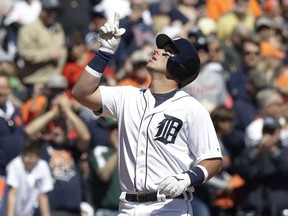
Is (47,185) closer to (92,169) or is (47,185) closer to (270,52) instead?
(92,169)

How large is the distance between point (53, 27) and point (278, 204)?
425cm

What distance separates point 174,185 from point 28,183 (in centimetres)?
436

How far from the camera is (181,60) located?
21.9 ft

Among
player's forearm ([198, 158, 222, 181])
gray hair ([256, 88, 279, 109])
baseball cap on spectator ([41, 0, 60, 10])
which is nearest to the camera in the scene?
player's forearm ([198, 158, 222, 181])

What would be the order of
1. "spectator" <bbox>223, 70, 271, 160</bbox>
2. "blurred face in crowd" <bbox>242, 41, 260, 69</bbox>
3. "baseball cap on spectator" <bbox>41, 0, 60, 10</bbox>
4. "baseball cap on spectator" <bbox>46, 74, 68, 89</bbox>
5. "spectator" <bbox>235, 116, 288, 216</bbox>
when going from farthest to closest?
"blurred face in crowd" <bbox>242, 41, 260, 69</bbox> → "baseball cap on spectator" <bbox>41, 0, 60, 10</bbox> → "spectator" <bbox>223, 70, 271, 160</bbox> → "baseball cap on spectator" <bbox>46, 74, 68, 89</bbox> → "spectator" <bbox>235, 116, 288, 216</bbox>

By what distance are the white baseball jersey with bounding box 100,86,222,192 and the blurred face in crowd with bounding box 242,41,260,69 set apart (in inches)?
273

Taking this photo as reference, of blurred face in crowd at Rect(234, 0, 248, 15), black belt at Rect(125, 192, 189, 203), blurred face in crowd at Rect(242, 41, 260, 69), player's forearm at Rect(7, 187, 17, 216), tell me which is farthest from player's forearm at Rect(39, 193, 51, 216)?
blurred face in crowd at Rect(234, 0, 248, 15)

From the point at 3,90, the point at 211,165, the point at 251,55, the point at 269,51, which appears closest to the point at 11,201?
the point at 3,90

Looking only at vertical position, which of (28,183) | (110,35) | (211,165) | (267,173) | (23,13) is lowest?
(267,173)

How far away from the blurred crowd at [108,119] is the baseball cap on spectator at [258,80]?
0.02 meters

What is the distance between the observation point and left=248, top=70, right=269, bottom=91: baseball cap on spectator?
12.4 metres

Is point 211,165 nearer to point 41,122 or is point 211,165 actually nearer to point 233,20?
point 41,122

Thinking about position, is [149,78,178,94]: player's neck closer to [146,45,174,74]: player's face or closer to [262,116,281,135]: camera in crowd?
[146,45,174,74]: player's face

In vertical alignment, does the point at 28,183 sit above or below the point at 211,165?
below
